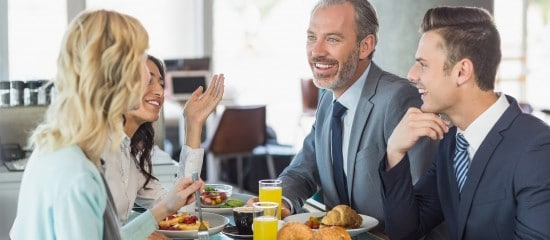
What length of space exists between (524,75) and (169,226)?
899 cm

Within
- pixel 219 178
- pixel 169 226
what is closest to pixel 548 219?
pixel 169 226

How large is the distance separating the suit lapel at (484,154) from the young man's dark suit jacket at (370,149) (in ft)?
1.40

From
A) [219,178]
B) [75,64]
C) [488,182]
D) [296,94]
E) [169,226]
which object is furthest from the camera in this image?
[296,94]

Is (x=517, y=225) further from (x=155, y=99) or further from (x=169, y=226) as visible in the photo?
(x=155, y=99)

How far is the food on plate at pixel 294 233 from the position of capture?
2250 mm

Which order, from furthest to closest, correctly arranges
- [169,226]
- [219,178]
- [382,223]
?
[219,178], [382,223], [169,226]

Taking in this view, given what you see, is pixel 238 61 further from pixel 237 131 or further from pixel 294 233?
pixel 294 233

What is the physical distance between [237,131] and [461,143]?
4849mm

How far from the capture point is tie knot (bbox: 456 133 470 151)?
8.29 ft

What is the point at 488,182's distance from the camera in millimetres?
2408

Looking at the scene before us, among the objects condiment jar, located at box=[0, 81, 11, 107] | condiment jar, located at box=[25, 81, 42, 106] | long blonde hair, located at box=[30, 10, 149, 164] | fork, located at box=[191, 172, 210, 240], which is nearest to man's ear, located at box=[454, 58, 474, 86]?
fork, located at box=[191, 172, 210, 240]

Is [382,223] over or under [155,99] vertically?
under

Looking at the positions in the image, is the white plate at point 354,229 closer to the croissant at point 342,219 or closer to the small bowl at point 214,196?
the croissant at point 342,219

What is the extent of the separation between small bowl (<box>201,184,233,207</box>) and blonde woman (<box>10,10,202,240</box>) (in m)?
1.09
